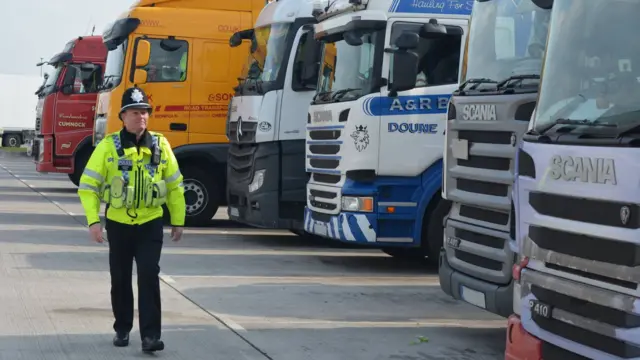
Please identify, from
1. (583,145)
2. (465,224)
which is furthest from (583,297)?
(465,224)

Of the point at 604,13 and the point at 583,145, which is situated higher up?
the point at 604,13

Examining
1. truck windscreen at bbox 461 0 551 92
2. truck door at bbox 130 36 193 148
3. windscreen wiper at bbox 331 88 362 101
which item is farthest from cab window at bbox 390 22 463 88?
truck door at bbox 130 36 193 148

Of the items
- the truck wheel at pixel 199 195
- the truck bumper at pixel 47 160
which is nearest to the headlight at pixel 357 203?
the truck wheel at pixel 199 195

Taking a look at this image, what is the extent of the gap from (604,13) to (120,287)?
159 inches

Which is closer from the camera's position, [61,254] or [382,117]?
[382,117]

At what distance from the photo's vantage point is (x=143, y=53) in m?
18.0

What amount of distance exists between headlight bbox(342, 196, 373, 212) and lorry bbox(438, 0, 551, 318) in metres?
3.32

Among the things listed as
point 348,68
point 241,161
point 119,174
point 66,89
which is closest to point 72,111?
point 66,89

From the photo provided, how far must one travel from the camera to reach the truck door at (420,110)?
12.7 m

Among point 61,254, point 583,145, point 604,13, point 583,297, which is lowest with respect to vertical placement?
point 61,254

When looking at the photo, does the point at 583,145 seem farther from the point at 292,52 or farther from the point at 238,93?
the point at 238,93

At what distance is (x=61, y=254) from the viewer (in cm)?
1488

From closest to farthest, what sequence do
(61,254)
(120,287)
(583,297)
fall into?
(583,297), (120,287), (61,254)

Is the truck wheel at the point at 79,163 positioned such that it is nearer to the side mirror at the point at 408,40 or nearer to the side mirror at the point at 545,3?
the side mirror at the point at 408,40
